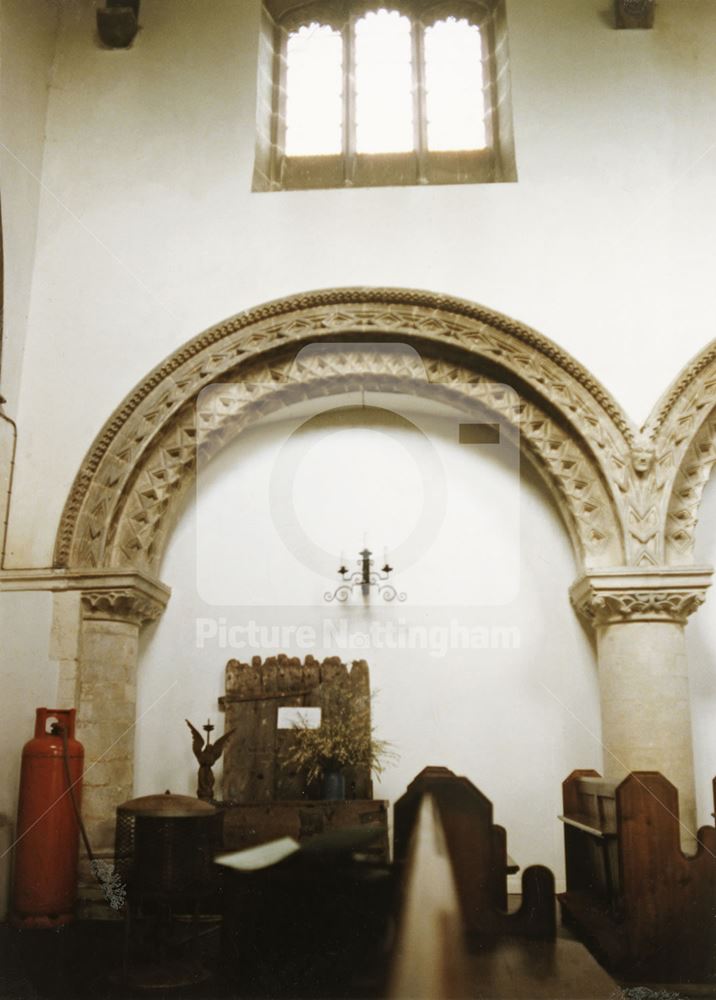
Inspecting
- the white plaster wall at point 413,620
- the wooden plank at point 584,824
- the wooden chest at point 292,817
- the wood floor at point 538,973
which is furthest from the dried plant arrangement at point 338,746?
the wood floor at point 538,973

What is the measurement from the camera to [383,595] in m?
7.25

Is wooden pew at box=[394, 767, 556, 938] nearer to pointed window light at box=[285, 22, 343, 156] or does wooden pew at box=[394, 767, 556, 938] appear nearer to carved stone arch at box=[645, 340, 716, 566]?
carved stone arch at box=[645, 340, 716, 566]

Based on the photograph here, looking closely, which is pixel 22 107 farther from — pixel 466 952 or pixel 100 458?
pixel 466 952

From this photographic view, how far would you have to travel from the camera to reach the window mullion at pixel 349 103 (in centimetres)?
767

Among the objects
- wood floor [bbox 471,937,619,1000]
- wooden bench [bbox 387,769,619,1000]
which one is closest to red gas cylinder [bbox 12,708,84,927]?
wooden bench [bbox 387,769,619,1000]

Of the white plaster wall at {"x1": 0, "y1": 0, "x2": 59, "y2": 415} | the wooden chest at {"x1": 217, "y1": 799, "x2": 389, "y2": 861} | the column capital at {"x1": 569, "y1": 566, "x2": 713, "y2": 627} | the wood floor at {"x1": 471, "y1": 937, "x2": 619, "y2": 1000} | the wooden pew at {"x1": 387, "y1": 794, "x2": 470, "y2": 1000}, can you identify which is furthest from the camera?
the white plaster wall at {"x1": 0, "y1": 0, "x2": 59, "y2": 415}

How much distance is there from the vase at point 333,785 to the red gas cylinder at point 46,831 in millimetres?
1605

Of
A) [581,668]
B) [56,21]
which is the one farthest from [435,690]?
[56,21]

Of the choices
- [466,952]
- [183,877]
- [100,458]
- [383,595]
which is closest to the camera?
[466,952]

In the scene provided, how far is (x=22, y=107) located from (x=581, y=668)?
583cm

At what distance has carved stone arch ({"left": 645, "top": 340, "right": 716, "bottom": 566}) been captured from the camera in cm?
Result: 659

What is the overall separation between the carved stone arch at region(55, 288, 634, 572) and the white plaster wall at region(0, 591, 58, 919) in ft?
1.30

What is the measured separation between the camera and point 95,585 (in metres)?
6.56

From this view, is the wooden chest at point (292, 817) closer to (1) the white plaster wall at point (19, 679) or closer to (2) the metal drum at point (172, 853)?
(2) the metal drum at point (172, 853)
